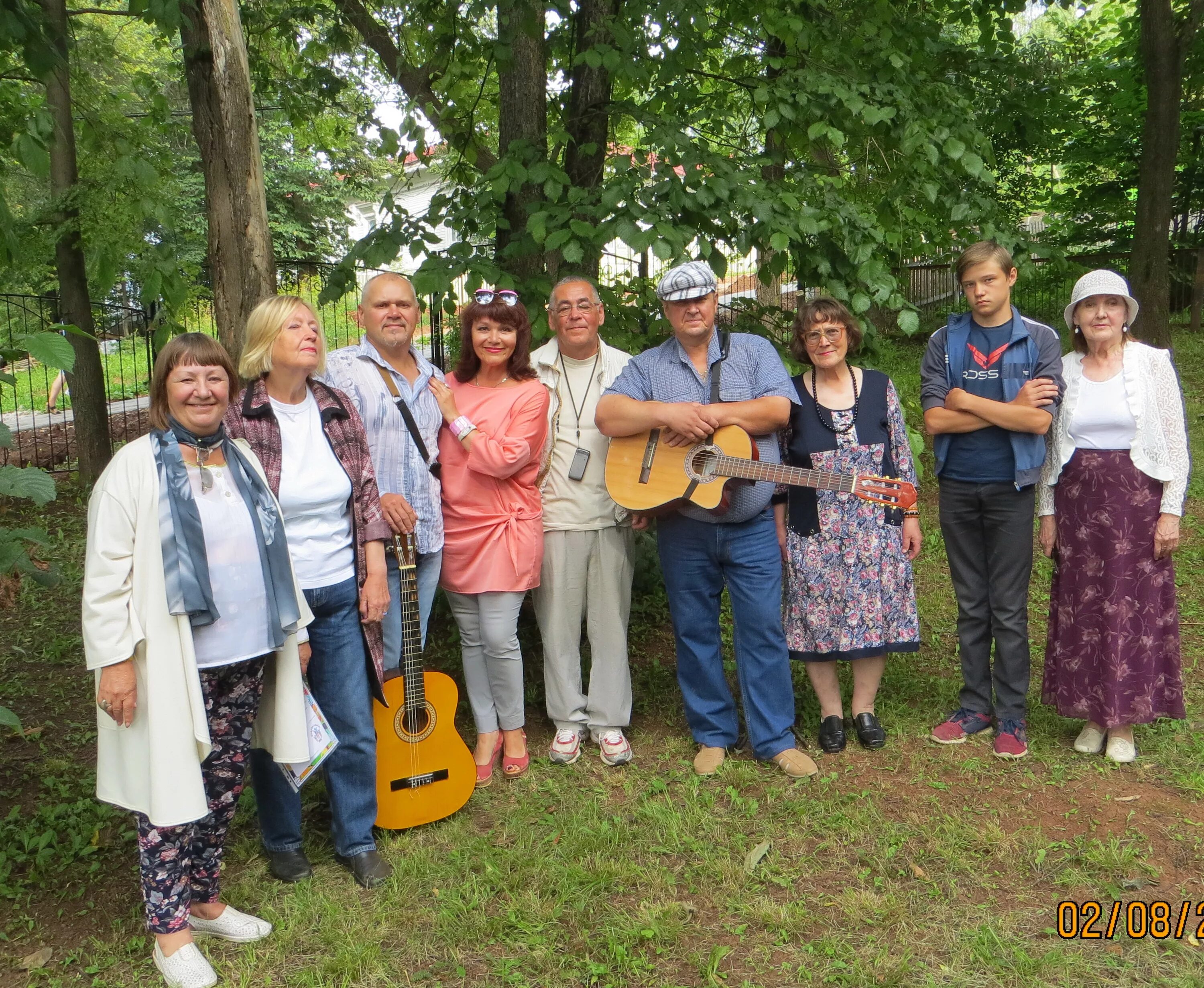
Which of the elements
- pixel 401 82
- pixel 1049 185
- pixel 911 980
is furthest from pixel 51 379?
pixel 1049 185

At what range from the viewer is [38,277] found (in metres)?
8.89

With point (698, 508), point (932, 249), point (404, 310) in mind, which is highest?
point (932, 249)

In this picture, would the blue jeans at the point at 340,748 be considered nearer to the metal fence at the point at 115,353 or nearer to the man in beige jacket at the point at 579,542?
the man in beige jacket at the point at 579,542

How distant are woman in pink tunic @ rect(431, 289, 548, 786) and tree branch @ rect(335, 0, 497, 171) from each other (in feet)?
9.56

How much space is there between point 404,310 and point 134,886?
228 centimetres

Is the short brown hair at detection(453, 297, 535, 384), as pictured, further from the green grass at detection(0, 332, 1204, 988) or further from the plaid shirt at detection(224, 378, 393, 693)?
the green grass at detection(0, 332, 1204, 988)

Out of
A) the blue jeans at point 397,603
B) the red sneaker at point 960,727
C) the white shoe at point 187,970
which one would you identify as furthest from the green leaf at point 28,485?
the red sneaker at point 960,727

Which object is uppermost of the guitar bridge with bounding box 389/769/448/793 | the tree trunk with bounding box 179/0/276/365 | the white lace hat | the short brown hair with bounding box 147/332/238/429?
the tree trunk with bounding box 179/0/276/365

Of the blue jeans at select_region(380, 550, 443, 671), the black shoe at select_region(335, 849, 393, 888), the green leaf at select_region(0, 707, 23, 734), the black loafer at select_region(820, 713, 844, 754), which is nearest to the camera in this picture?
the green leaf at select_region(0, 707, 23, 734)

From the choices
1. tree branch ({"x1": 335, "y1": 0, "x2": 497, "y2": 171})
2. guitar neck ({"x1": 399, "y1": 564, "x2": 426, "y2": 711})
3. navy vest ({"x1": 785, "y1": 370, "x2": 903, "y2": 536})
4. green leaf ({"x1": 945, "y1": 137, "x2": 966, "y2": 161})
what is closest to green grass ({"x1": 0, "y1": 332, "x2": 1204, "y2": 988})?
guitar neck ({"x1": 399, "y1": 564, "x2": 426, "y2": 711})

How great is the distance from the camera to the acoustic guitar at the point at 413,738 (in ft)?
12.7

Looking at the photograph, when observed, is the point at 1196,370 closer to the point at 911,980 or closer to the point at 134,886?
the point at 911,980

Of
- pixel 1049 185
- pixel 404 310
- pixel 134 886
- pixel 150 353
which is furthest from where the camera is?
pixel 1049 185
